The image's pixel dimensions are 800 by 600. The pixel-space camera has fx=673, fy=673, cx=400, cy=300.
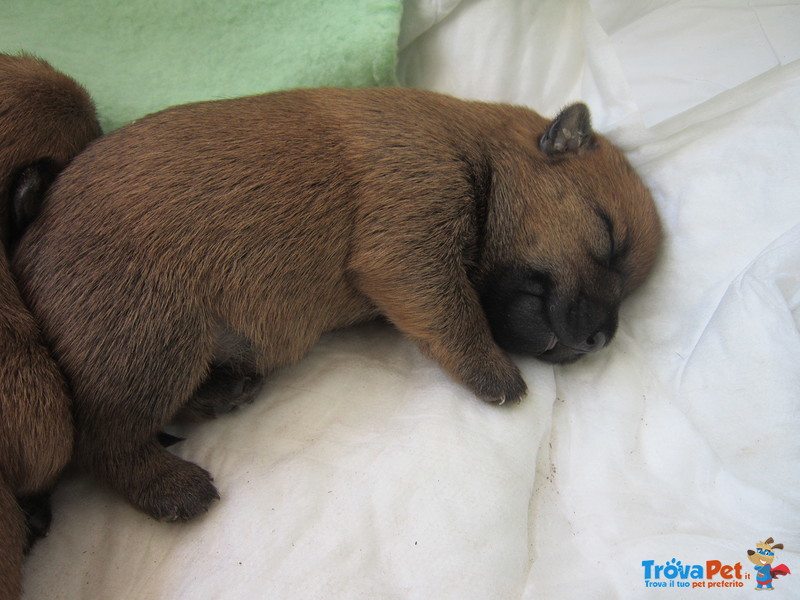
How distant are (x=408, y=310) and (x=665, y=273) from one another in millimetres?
1311

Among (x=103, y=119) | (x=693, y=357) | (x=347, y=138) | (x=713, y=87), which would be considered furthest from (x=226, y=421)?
(x=713, y=87)

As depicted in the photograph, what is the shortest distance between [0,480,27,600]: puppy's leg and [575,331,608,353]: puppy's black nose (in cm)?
225

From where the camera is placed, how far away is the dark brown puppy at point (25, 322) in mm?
2223

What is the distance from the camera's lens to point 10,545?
218 cm

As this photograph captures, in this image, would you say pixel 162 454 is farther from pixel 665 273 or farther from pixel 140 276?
pixel 665 273

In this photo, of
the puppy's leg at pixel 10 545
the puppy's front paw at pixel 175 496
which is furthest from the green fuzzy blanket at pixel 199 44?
the puppy's leg at pixel 10 545

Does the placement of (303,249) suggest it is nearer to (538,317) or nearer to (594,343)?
(538,317)

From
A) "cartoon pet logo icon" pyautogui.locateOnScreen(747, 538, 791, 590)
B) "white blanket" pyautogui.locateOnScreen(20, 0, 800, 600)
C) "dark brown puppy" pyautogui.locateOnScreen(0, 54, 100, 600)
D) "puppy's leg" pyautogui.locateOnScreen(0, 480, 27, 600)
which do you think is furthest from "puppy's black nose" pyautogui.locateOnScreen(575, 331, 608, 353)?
"puppy's leg" pyautogui.locateOnScreen(0, 480, 27, 600)

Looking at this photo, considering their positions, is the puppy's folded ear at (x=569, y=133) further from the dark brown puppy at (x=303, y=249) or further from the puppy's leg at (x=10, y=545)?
the puppy's leg at (x=10, y=545)

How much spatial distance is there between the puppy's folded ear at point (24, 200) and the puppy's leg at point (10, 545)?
1003mm

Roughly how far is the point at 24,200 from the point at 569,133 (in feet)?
7.48

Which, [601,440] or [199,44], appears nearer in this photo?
[601,440]

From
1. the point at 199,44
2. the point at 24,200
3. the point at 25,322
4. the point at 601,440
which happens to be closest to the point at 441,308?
the point at 601,440

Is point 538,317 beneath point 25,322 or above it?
beneath
